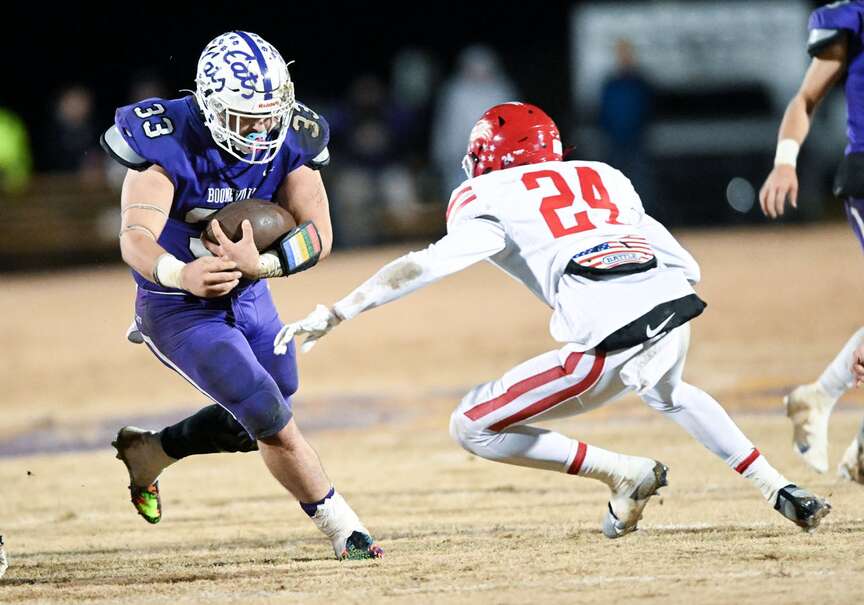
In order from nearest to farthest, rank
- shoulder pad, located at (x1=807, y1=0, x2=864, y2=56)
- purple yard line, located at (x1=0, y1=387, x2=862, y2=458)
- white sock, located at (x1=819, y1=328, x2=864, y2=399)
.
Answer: shoulder pad, located at (x1=807, y1=0, x2=864, y2=56) < white sock, located at (x1=819, y1=328, x2=864, y2=399) < purple yard line, located at (x1=0, y1=387, x2=862, y2=458)

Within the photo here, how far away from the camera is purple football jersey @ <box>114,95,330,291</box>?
503cm

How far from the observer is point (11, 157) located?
15906 millimetres

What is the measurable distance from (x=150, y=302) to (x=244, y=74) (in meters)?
0.93

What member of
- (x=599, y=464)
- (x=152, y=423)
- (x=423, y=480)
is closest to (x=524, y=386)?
(x=599, y=464)

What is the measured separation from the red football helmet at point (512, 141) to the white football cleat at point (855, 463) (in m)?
1.75

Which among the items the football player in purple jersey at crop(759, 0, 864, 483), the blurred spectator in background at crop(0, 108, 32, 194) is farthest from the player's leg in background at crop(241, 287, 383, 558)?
the blurred spectator in background at crop(0, 108, 32, 194)

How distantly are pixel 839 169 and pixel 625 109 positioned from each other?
980cm

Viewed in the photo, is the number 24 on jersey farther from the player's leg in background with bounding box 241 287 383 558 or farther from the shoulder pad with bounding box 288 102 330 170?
the player's leg in background with bounding box 241 287 383 558

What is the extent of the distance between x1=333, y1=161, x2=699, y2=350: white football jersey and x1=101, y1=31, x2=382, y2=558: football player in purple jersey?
475mm

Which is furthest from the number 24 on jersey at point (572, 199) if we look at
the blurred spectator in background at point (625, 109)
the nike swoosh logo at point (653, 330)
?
the blurred spectator in background at point (625, 109)

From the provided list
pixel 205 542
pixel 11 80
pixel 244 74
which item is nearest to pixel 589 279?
pixel 244 74

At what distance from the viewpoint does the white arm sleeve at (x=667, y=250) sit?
5.03 m

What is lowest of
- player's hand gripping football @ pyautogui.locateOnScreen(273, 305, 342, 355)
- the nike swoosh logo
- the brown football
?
the nike swoosh logo

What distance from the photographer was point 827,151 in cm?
1791
